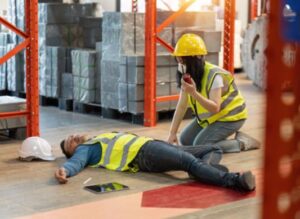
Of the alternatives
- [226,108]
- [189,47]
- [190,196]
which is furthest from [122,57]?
[190,196]

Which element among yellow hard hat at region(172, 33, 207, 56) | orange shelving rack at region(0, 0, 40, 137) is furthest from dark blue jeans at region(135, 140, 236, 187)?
orange shelving rack at region(0, 0, 40, 137)

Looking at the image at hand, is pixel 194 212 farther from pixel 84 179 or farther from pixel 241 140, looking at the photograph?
pixel 241 140

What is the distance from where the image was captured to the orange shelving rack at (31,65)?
7219 millimetres

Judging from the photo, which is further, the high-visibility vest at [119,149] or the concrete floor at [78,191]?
the high-visibility vest at [119,149]

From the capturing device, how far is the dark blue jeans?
536 centimetres

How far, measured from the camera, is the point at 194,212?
466cm

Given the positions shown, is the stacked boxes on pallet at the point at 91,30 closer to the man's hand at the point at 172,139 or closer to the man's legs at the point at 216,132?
the man's legs at the point at 216,132

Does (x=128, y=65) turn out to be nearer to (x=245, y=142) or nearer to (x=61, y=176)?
(x=245, y=142)

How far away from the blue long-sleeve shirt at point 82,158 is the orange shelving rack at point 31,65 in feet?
5.26

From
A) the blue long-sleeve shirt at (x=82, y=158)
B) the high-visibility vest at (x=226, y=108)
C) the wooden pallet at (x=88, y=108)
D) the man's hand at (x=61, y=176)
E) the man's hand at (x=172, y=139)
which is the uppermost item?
the high-visibility vest at (x=226, y=108)

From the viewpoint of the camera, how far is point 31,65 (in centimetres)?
731

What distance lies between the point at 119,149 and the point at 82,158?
0.37 metres

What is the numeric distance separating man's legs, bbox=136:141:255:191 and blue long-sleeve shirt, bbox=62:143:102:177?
23.1 inches

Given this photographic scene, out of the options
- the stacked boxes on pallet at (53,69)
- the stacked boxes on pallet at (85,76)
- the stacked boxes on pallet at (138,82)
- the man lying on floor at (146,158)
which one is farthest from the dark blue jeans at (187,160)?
the stacked boxes on pallet at (53,69)
